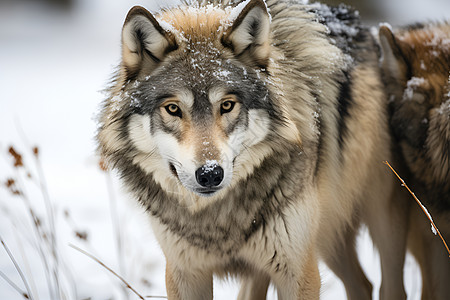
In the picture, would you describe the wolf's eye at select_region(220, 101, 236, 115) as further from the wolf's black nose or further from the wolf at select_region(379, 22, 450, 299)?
the wolf at select_region(379, 22, 450, 299)

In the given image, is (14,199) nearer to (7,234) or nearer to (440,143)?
(7,234)

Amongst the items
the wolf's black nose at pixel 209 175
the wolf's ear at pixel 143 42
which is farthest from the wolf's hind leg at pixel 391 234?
the wolf's ear at pixel 143 42

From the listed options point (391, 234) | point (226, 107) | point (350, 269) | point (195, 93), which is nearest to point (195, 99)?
point (195, 93)

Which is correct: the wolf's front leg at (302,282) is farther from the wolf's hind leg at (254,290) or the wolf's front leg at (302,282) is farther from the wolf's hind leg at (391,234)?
the wolf's hind leg at (391,234)

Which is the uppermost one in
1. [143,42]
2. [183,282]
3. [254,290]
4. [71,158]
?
[143,42]

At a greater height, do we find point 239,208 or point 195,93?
point 195,93

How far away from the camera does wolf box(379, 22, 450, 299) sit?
3.43 m

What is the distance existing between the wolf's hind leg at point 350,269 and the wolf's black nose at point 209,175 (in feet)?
6.48

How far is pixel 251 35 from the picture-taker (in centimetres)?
268

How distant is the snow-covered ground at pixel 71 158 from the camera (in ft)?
14.8

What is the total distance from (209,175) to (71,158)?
240 inches

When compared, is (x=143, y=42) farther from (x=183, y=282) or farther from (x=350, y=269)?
(x=350, y=269)

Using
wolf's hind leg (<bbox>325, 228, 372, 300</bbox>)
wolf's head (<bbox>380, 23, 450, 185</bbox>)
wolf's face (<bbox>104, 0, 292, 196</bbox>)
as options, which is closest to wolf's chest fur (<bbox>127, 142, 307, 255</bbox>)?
wolf's face (<bbox>104, 0, 292, 196</bbox>)

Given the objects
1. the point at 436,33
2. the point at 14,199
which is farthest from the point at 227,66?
the point at 14,199
